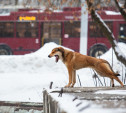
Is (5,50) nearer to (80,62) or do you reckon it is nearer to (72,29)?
(72,29)

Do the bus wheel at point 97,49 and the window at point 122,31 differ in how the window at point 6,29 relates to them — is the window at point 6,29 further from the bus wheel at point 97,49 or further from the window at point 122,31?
the window at point 122,31

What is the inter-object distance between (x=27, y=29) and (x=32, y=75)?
331 inches

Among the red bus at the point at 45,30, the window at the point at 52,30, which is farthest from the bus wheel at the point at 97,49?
the window at the point at 52,30

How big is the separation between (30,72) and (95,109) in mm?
7587

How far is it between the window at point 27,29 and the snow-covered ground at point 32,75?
673 centimetres

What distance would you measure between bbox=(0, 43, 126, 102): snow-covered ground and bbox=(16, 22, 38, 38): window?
22.1ft

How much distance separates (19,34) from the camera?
17484 mm

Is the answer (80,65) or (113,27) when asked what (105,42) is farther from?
(80,65)

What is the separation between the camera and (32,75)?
950cm

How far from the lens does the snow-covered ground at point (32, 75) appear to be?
8109 millimetres

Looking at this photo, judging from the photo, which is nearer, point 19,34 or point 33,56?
point 33,56

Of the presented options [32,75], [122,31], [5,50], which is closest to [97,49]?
[122,31]

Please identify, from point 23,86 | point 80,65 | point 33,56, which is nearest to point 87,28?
point 33,56

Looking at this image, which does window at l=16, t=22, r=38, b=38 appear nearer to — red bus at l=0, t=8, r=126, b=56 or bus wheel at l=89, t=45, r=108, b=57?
red bus at l=0, t=8, r=126, b=56
